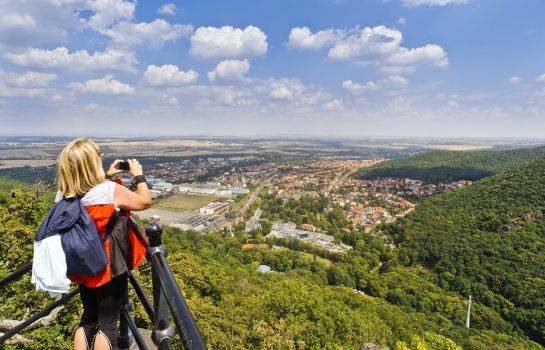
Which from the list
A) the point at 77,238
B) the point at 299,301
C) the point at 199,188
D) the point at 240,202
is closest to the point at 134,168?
the point at 77,238

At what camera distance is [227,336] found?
448 inches

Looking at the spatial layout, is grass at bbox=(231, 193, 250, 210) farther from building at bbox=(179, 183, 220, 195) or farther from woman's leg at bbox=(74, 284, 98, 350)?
woman's leg at bbox=(74, 284, 98, 350)

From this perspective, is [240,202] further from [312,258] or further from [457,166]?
[457,166]

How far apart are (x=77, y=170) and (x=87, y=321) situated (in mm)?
1053

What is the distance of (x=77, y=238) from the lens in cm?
167

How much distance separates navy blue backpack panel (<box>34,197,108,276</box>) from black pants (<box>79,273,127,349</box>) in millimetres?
338

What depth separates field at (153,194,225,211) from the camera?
196 feet

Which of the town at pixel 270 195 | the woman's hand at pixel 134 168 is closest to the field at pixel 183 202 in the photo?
the town at pixel 270 195

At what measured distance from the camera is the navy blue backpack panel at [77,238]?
1668 mm

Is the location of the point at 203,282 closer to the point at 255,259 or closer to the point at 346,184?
the point at 255,259

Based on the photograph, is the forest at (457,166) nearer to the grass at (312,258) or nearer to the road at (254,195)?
the road at (254,195)

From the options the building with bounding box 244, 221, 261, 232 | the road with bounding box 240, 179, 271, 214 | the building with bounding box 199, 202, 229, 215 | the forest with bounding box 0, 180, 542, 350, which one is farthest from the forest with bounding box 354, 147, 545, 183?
the building with bounding box 244, 221, 261, 232

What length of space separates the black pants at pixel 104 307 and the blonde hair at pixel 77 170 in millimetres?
644

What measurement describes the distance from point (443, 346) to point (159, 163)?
365 ft
